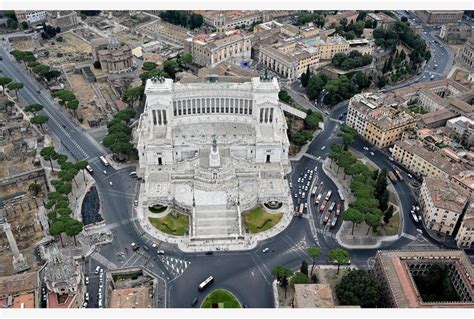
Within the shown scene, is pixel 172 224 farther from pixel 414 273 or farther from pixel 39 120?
pixel 39 120

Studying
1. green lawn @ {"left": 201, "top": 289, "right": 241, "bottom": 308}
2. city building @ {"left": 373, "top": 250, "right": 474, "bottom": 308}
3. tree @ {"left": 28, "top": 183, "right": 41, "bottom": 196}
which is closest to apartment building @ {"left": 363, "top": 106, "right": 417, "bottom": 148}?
city building @ {"left": 373, "top": 250, "right": 474, "bottom": 308}

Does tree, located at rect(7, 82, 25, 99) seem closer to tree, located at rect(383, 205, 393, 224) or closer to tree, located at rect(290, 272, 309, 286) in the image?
tree, located at rect(290, 272, 309, 286)

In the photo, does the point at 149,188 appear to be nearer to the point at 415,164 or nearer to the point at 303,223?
the point at 303,223


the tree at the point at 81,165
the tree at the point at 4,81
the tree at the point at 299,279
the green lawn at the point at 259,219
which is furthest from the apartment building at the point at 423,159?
the tree at the point at 4,81

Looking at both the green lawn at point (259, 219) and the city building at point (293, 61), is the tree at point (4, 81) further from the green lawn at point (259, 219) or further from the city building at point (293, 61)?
the green lawn at point (259, 219)

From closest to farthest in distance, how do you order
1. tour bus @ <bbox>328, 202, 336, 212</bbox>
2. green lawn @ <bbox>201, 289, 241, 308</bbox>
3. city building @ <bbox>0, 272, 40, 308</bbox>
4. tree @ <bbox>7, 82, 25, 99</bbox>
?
city building @ <bbox>0, 272, 40, 308</bbox> → green lawn @ <bbox>201, 289, 241, 308</bbox> → tour bus @ <bbox>328, 202, 336, 212</bbox> → tree @ <bbox>7, 82, 25, 99</bbox>

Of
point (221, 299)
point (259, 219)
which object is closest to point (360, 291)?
point (221, 299)

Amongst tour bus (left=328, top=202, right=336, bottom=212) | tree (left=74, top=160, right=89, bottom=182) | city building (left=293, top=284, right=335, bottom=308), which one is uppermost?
tree (left=74, top=160, right=89, bottom=182)
